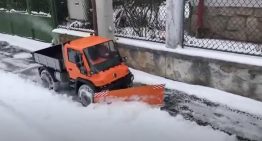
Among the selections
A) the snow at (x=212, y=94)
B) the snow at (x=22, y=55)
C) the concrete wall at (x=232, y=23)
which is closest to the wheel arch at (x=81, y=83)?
the snow at (x=212, y=94)

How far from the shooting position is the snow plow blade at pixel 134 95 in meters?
7.07

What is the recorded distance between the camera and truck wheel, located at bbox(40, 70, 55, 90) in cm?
879

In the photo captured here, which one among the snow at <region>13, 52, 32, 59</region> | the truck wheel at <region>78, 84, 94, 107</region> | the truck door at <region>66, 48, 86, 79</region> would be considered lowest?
the truck wheel at <region>78, 84, 94, 107</region>

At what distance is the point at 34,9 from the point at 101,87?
703cm

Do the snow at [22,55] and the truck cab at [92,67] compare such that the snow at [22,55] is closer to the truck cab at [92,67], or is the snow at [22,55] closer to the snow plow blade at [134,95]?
the truck cab at [92,67]

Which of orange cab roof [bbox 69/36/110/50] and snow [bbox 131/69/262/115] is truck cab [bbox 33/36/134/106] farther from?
snow [bbox 131/69/262/115]

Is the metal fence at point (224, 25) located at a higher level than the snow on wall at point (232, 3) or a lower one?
lower

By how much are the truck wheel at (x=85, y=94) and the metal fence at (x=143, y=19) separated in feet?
8.65

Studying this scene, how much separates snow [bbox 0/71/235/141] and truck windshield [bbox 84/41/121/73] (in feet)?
2.89

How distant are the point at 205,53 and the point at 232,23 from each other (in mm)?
1790

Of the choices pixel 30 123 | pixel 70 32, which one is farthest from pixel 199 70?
pixel 70 32

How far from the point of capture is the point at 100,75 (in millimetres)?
7402

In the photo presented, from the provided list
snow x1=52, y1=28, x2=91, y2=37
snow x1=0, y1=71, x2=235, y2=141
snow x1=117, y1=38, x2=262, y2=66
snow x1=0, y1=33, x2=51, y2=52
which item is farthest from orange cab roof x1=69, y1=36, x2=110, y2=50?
snow x1=0, y1=33, x2=51, y2=52

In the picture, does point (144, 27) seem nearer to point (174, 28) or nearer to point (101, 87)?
point (174, 28)
